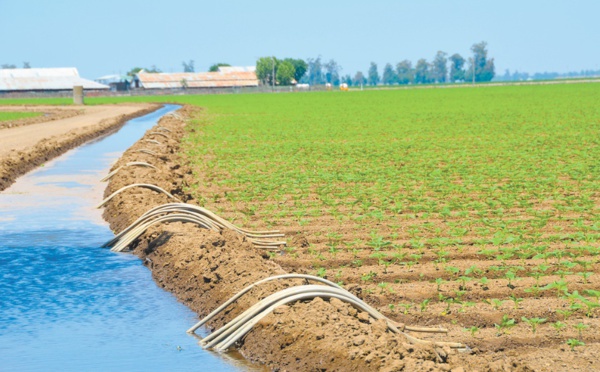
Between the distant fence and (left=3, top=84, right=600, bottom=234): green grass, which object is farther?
the distant fence

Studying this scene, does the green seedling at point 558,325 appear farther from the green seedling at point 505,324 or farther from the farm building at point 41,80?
the farm building at point 41,80

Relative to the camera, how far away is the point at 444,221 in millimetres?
13023

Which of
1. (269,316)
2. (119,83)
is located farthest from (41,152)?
(119,83)

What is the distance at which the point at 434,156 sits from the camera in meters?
23.8

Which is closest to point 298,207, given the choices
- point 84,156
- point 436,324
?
point 436,324

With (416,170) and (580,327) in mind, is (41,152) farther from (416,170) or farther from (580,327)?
(580,327)

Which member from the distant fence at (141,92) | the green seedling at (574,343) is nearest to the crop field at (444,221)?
the green seedling at (574,343)

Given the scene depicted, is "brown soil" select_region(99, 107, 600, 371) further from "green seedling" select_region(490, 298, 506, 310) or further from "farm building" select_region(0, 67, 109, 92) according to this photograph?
"farm building" select_region(0, 67, 109, 92)

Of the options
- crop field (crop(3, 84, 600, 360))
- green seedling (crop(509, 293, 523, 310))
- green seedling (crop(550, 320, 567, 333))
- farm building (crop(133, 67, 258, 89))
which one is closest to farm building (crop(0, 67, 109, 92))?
farm building (crop(133, 67, 258, 89))

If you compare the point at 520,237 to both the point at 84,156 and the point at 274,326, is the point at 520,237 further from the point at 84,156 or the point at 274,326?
the point at 84,156

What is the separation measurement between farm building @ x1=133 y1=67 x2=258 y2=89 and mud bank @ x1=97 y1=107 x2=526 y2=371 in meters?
148

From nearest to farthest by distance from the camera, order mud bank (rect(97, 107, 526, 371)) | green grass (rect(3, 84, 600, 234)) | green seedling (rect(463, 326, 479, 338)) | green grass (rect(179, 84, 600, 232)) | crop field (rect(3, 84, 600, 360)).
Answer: mud bank (rect(97, 107, 526, 371)), green seedling (rect(463, 326, 479, 338)), crop field (rect(3, 84, 600, 360)), green grass (rect(3, 84, 600, 234)), green grass (rect(179, 84, 600, 232))

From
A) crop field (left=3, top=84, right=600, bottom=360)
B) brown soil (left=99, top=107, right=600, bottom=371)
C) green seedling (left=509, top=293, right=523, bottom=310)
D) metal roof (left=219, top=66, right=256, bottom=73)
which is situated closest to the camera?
brown soil (left=99, top=107, right=600, bottom=371)

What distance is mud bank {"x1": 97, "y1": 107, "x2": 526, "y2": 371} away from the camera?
6.38 metres
